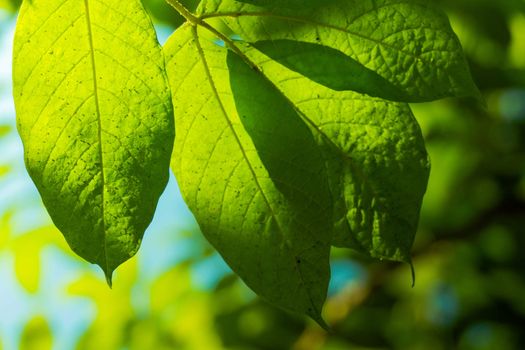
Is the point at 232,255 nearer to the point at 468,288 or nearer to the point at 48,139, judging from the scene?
the point at 48,139

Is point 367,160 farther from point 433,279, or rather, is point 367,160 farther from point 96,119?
point 433,279

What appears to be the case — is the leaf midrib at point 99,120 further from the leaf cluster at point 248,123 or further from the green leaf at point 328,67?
the green leaf at point 328,67

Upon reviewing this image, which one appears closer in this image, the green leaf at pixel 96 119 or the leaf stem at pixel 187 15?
the green leaf at pixel 96 119

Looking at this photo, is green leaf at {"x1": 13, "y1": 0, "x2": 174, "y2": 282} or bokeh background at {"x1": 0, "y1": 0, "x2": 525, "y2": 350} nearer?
green leaf at {"x1": 13, "y1": 0, "x2": 174, "y2": 282}

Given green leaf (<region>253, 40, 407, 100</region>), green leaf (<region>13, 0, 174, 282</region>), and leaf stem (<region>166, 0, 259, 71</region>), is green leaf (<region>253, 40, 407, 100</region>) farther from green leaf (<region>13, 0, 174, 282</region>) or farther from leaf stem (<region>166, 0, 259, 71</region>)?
green leaf (<region>13, 0, 174, 282</region>)

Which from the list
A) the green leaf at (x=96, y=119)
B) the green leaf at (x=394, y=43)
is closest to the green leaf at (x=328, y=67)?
the green leaf at (x=394, y=43)

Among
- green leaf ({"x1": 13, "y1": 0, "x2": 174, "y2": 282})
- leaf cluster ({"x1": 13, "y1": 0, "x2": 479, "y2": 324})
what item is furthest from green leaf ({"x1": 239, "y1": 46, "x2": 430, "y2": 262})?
green leaf ({"x1": 13, "y1": 0, "x2": 174, "y2": 282})

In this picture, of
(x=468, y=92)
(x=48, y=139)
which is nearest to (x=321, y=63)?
(x=468, y=92)
